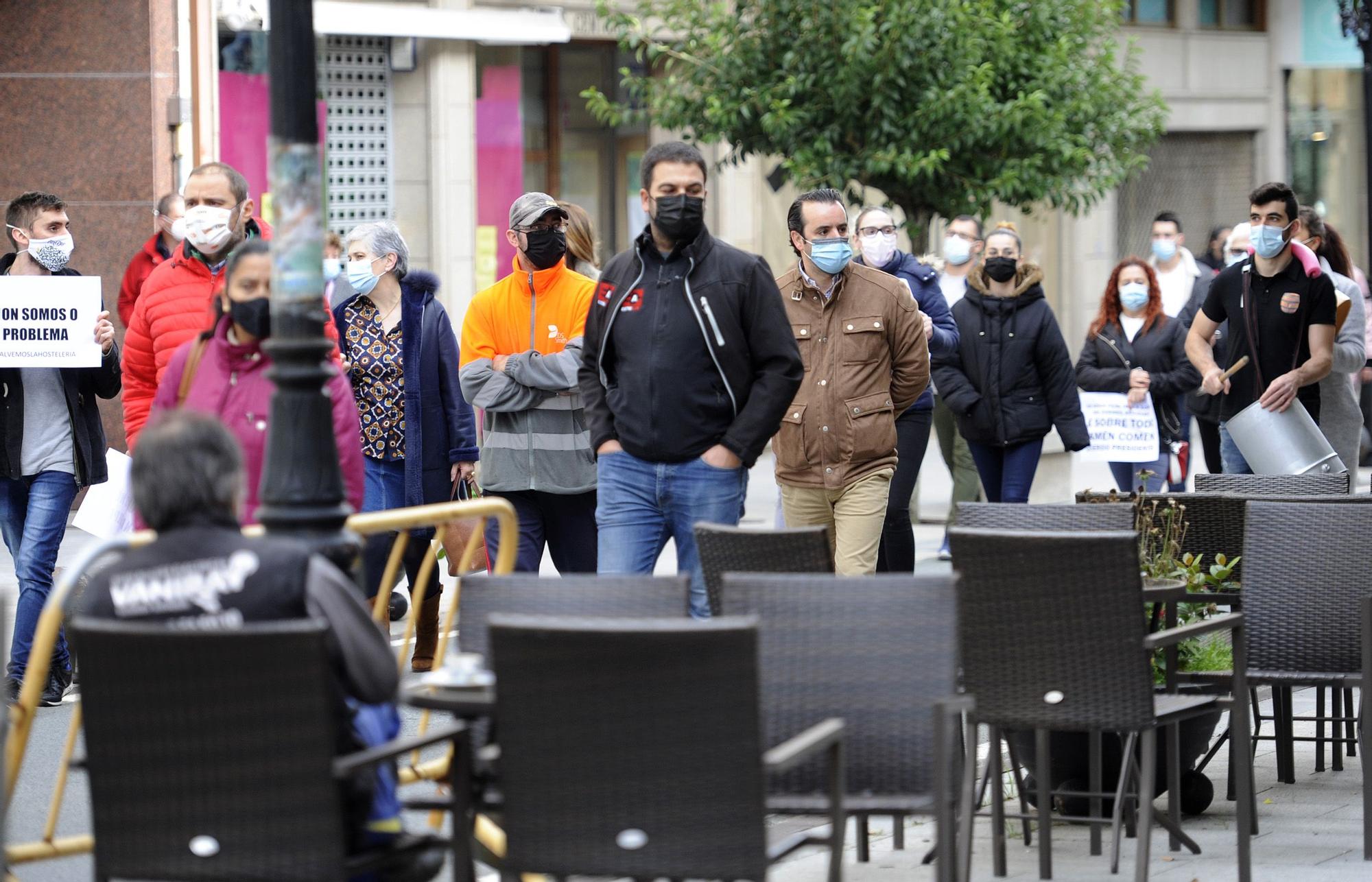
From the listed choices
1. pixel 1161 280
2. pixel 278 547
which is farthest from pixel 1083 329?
pixel 278 547

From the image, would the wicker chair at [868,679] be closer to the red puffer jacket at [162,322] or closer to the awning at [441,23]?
the red puffer jacket at [162,322]

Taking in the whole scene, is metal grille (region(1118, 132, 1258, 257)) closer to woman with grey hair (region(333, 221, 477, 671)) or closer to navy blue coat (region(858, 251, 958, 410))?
navy blue coat (region(858, 251, 958, 410))

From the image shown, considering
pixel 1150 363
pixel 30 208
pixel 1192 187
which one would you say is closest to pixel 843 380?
pixel 30 208

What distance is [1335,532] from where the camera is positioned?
6.31 meters

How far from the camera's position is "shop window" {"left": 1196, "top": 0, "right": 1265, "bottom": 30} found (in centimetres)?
2734

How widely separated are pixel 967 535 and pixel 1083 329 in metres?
20.7

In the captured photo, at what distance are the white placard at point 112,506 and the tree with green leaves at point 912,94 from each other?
7789mm

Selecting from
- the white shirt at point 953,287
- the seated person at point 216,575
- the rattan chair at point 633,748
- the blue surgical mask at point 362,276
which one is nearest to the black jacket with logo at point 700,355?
the blue surgical mask at point 362,276

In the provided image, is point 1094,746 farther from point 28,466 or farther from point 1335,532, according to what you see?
point 28,466

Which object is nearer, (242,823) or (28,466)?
(242,823)

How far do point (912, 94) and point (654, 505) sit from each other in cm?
872

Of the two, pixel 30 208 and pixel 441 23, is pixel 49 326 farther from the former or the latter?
pixel 441 23

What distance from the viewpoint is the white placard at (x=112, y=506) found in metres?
7.89

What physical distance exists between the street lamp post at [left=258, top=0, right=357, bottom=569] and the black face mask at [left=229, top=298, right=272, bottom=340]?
1096 mm
